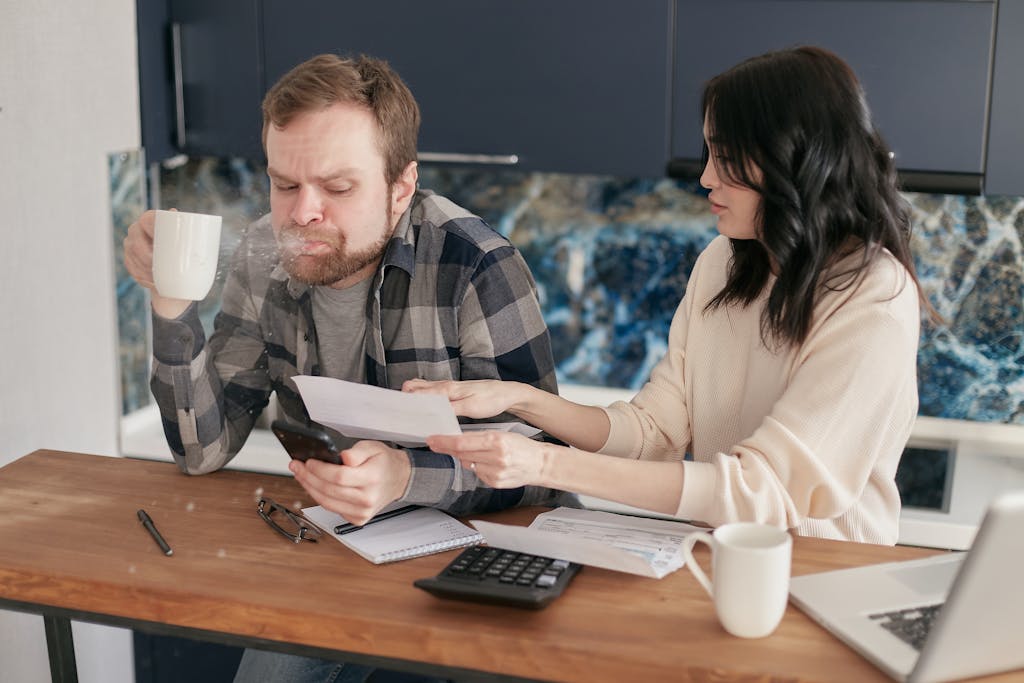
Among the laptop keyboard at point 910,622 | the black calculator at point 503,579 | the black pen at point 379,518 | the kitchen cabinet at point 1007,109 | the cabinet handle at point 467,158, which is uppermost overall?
the kitchen cabinet at point 1007,109

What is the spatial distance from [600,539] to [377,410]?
334mm

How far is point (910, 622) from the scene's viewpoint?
118 centimetres

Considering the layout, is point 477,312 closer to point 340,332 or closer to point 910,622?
point 340,332

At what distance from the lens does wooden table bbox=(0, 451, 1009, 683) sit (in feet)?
3.75

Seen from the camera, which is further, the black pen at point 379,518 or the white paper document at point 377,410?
the black pen at point 379,518

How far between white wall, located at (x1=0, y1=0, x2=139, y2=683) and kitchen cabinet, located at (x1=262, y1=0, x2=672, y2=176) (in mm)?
408

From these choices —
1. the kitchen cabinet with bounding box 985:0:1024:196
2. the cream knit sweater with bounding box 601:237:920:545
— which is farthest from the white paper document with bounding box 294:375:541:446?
the kitchen cabinet with bounding box 985:0:1024:196

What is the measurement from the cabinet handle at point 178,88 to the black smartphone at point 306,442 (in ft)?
5.07

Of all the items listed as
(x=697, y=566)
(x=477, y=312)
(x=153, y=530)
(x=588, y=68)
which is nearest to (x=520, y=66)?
(x=588, y=68)

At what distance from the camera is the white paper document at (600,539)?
1286 millimetres

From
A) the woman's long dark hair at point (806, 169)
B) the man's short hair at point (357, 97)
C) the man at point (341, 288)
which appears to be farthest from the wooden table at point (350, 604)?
the man's short hair at point (357, 97)

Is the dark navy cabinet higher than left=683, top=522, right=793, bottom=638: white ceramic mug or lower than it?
higher

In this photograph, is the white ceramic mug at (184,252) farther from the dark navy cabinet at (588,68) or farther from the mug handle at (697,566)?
the dark navy cabinet at (588,68)

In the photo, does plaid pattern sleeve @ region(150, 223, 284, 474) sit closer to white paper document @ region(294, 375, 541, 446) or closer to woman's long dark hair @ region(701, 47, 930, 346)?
white paper document @ region(294, 375, 541, 446)
